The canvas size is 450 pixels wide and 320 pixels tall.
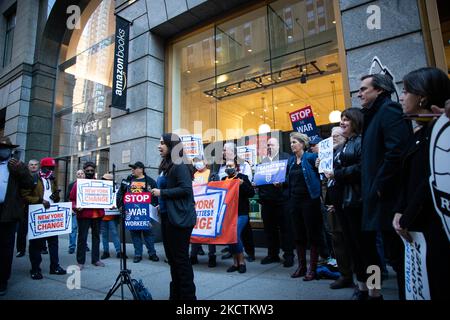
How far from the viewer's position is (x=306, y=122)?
5652 mm

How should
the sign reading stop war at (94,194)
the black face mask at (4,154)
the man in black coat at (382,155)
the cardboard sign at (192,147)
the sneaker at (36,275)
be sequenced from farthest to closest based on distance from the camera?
1. the cardboard sign at (192,147)
2. the sign reading stop war at (94,194)
3. the sneaker at (36,275)
4. the black face mask at (4,154)
5. the man in black coat at (382,155)

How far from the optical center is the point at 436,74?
6.44 feet

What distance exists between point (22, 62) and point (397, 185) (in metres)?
16.7

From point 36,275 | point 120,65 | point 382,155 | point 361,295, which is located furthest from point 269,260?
point 120,65

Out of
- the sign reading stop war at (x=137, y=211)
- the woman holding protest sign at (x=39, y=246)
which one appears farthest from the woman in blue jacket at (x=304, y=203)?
the woman holding protest sign at (x=39, y=246)

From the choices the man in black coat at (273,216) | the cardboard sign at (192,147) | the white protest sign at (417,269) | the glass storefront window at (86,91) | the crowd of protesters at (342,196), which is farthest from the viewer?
the glass storefront window at (86,91)

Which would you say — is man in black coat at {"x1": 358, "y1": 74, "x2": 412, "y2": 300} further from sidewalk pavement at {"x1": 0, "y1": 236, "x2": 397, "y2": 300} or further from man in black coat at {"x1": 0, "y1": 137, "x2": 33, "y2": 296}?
man in black coat at {"x1": 0, "y1": 137, "x2": 33, "y2": 296}

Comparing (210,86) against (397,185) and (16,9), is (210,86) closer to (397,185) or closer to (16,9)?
(397,185)

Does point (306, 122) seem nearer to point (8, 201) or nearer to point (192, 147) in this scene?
point (192, 147)

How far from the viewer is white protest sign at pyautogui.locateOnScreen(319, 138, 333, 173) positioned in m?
3.69

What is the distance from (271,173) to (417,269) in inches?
147

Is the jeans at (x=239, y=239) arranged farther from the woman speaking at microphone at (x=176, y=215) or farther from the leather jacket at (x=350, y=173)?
the leather jacket at (x=350, y=173)

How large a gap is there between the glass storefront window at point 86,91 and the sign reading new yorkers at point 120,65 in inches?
81.2

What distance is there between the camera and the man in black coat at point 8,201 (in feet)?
13.8
